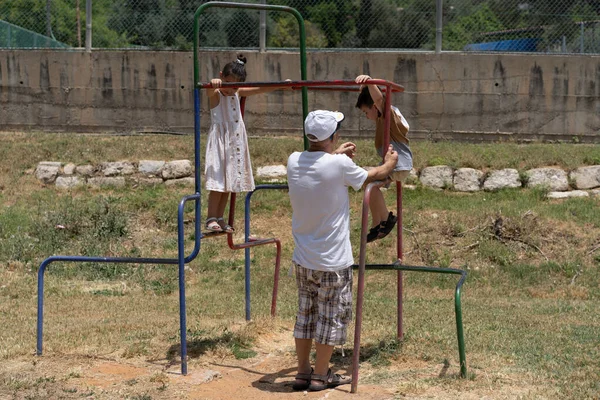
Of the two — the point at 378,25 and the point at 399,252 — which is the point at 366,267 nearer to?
the point at 399,252

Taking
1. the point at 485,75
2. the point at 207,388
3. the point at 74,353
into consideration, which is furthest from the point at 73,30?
the point at 207,388

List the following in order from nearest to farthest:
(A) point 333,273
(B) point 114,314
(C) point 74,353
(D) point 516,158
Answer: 1. (A) point 333,273
2. (C) point 74,353
3. (B) point 114,314
4. (D) point 516,158

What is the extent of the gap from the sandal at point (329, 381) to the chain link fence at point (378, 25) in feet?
29.1

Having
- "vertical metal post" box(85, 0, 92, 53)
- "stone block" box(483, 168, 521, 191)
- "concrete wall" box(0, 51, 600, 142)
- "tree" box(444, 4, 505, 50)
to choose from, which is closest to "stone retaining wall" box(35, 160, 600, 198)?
"stone block" box(483, 168, 521, 191)

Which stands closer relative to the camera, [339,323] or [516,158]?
[339,323]

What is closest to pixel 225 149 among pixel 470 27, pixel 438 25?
pixel 438 25

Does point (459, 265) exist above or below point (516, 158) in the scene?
below

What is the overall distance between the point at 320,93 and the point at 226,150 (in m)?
7.81

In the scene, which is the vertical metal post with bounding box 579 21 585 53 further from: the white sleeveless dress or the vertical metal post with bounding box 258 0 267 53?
the white sleeveless dress

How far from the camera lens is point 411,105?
13930 millimetres

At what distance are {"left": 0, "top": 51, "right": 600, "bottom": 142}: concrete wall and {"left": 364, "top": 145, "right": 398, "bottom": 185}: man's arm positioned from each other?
325 inches

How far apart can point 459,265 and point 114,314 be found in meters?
4.21

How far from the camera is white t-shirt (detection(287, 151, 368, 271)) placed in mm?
5391

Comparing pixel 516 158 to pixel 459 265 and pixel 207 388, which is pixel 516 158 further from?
pixel 207 388
